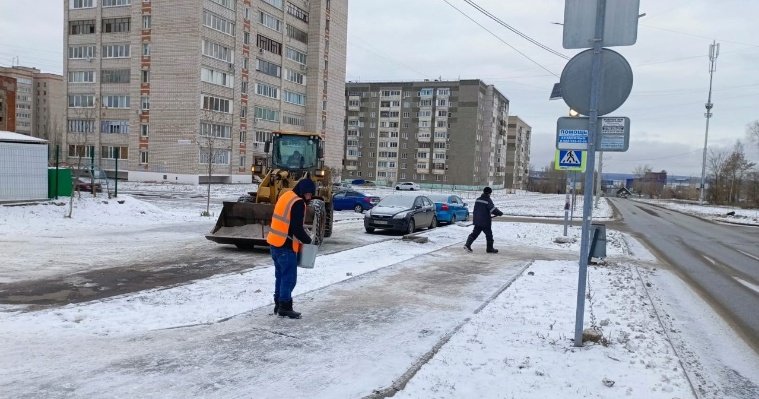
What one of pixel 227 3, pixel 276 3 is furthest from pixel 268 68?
pixel 227 3

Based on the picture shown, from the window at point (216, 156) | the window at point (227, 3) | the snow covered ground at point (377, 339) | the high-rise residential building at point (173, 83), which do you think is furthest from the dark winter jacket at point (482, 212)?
the window at point (227, 3)

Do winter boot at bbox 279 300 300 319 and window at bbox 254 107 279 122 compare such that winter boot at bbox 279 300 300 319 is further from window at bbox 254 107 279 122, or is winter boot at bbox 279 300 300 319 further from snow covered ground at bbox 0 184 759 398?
window at bbox 254 107 279 122

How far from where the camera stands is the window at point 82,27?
59.1 metres

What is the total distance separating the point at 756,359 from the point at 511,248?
9.20 metres

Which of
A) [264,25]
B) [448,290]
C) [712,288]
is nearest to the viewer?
[448,290]

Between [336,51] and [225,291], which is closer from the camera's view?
[225,291]

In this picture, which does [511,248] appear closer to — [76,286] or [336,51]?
[76,286]

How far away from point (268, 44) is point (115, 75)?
18.3m

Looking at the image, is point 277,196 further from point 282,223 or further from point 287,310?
point 287,310

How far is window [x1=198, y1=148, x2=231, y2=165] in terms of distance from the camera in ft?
183

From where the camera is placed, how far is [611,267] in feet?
37.8

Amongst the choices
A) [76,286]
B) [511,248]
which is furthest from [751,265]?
[76,286]

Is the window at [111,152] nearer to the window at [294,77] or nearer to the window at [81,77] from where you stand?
the window at [81,77]

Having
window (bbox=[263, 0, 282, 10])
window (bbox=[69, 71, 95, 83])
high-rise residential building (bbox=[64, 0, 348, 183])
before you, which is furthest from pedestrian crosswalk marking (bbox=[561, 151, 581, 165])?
window (bbox=[69, 71, 95, 83])
